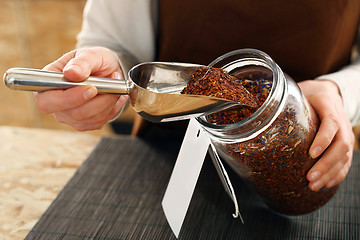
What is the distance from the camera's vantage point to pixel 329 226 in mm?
589

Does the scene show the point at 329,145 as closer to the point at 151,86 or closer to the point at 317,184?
the point at 317,184

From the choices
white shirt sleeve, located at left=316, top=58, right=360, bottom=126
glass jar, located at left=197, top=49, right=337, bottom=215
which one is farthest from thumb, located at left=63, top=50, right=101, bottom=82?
white shirt sleeve, located at left=316, top=58, right=360, bottom=126

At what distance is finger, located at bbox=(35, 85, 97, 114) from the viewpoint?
1.60 feet

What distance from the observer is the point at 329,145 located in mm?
565

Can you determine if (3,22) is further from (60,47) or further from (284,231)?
(284,231)

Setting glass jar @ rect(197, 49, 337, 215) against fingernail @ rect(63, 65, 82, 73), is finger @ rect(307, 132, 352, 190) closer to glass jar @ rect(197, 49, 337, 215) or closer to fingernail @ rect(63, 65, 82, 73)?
glass jar @ rect(197, 49, 337, 215)

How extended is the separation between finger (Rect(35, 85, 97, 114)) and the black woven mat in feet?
0.62

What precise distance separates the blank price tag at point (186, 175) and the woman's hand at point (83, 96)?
12cm

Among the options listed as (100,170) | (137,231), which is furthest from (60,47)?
(137,231)

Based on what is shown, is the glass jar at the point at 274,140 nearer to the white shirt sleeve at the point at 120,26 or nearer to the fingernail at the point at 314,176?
the fingernail at the point at 314,176

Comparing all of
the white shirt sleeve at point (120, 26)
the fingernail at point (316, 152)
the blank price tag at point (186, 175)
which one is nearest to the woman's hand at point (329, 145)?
the fingernail at point (316, 152)

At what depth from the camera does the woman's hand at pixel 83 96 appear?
1.60 feet

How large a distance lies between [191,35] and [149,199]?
0.33 metres

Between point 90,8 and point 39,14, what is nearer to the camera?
point 90,8
